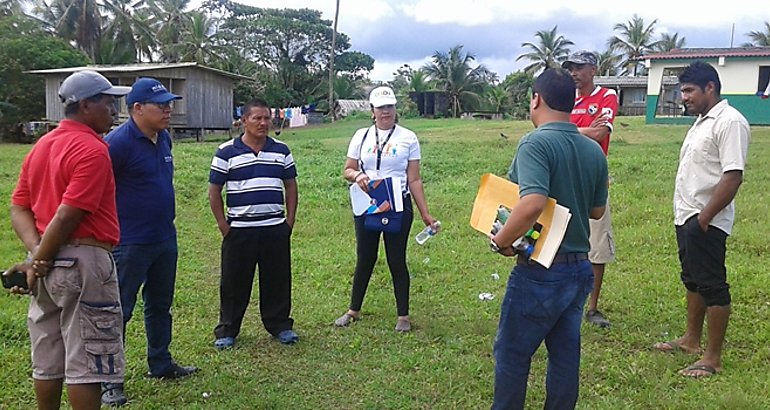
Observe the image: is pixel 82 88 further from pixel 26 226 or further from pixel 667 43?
pixel 667 43

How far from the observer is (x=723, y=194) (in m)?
4.21

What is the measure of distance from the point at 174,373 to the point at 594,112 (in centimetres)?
352

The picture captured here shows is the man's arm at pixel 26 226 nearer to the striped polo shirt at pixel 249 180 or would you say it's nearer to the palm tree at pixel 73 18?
the striped polo shirt at pixel 249 180

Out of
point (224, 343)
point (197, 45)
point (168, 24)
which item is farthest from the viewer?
point (168, 24)

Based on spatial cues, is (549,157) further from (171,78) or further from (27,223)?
(171,78)

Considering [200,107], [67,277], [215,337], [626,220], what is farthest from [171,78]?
[67,277]

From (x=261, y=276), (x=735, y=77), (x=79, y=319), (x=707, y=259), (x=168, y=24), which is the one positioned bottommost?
(x=261, y=276)

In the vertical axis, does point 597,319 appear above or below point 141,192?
below

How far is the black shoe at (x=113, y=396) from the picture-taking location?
4.08m

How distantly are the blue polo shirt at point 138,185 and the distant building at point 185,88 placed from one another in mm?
23268

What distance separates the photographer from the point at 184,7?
155 ft

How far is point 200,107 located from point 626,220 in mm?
22531

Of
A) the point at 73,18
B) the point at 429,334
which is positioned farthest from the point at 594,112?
the point at 73,18

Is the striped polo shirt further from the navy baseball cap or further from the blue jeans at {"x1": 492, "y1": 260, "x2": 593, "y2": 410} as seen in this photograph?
the blue jeans at {"x1": 492, "y1": 260, "x2": 593, "y2": 410}
